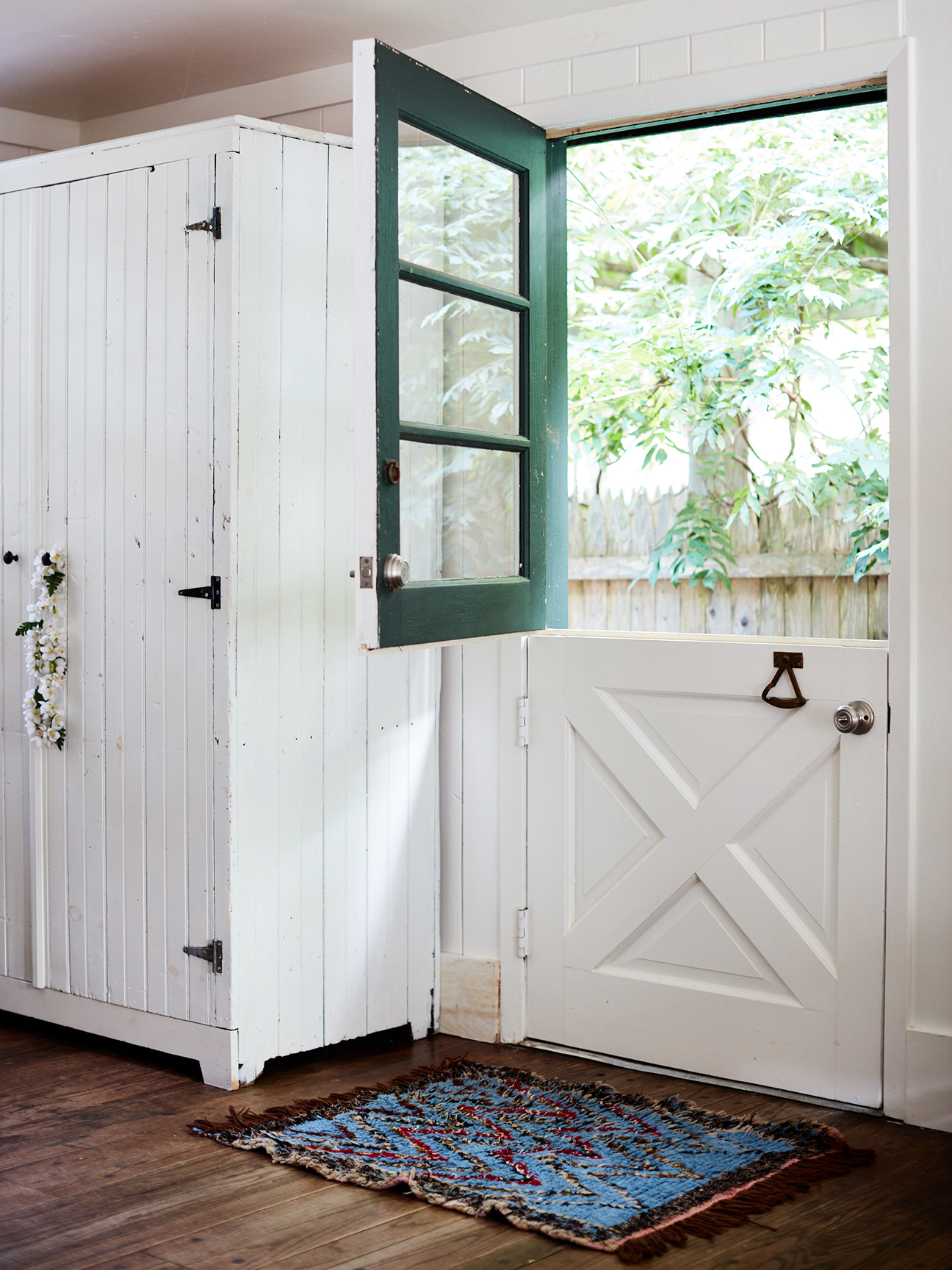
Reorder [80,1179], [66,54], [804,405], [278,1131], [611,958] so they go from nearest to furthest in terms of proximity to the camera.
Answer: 1. [80,1179]
2. [278,1131]
3. [611,958]
4. [66,54]
5. [804,405]

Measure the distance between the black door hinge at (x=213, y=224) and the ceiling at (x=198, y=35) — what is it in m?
0.59

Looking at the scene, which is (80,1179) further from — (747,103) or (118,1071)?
(747,103)

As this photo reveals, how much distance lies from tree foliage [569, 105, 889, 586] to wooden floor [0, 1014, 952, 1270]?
189 centimetres

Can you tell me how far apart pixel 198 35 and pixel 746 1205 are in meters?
3.03

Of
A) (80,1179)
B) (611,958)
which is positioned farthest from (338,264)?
(80,1179)

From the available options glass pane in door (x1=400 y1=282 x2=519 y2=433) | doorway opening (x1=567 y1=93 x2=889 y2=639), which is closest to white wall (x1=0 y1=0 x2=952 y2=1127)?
glass pane in door (x1=400 y1=282 x2=519 y2=433)

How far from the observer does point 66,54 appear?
3.45 meters

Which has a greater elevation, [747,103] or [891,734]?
[747,103]

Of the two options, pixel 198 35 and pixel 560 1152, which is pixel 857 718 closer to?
pixel 560 1152

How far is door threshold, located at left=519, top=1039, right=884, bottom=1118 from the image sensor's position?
2836 millimetres

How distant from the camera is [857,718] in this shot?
9.16 feet

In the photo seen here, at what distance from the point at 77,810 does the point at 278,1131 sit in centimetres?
101

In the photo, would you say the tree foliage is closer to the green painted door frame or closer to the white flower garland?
the green painted door frame

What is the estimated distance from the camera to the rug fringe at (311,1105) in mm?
2717
